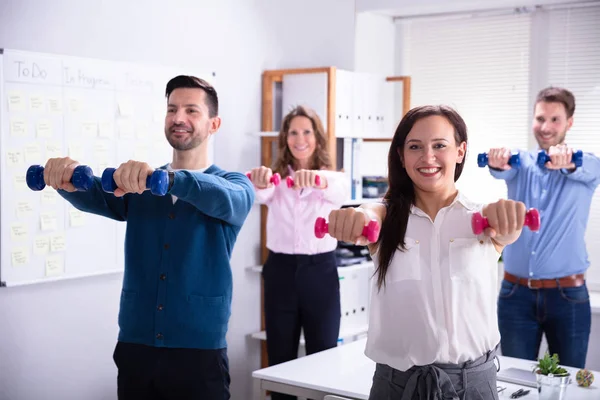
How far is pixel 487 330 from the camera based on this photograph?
2.06 m

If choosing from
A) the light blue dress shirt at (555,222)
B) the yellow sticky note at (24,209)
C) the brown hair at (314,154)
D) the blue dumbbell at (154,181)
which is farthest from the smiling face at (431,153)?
the brown hair at (314,154)

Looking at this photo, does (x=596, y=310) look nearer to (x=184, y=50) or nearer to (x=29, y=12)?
(x=184, y=50)

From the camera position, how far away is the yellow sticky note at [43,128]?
11.6ft

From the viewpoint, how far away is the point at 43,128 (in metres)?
3.57

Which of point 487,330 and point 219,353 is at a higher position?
point 487,330

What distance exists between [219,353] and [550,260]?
6.07 feet

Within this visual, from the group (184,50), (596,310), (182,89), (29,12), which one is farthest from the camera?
(596,310)

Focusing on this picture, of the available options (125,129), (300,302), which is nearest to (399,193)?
(300,302)

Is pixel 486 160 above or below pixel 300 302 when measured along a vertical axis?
above

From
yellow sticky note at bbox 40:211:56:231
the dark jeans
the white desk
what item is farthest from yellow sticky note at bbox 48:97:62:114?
the dark jeans

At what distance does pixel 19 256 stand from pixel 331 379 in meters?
1.62

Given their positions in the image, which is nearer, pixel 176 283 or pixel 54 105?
pixel 176 283

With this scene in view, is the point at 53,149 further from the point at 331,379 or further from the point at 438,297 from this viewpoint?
the point at 438,297

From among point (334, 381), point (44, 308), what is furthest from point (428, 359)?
point (44, 308)
